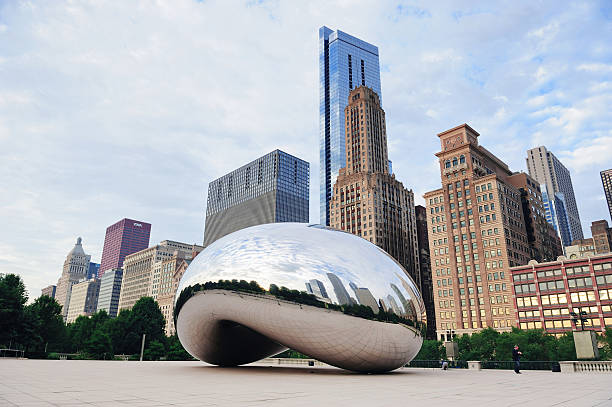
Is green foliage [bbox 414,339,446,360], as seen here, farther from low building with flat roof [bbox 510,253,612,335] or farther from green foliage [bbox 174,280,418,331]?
low building with flat roof [bbox 510,253,612,335]

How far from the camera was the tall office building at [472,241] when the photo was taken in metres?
91.9

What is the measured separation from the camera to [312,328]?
13227 millimetres

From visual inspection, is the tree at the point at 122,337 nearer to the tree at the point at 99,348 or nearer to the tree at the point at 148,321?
the tree at the point at 148,321

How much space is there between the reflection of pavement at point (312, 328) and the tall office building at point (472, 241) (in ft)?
285

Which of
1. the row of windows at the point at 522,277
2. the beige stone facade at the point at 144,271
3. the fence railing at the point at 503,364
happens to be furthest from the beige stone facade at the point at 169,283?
the fence railing at the point at 503,364

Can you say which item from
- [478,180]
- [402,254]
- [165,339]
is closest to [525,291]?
[478,180]

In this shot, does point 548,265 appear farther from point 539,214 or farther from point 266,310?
point 266,310

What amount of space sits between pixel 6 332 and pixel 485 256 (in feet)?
302

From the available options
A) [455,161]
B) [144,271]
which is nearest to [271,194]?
[144,271]

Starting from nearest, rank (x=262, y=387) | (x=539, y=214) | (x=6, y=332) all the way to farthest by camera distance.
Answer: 1. (x=262, y=387)
2. (x=6, y=332)
3. (x=539, y=214)

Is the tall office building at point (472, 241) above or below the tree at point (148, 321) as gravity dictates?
above

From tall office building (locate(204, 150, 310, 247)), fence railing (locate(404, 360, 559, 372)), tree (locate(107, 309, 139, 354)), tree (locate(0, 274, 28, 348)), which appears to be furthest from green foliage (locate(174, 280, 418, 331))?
tall office building (locate(204, 150, 310, 247))

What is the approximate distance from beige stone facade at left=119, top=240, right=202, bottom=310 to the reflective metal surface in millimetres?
156423

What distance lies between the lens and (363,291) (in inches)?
520
